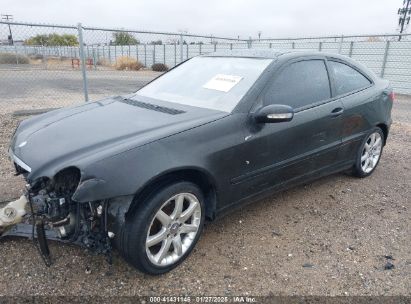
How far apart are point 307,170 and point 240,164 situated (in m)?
1.01

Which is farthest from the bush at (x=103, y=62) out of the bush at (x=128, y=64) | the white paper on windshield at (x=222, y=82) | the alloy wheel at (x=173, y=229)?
the alloy wheel at (x=173, y=229)

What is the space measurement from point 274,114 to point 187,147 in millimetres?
778

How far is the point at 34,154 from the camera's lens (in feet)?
8.23

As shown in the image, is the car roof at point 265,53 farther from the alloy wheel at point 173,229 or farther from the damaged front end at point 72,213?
the damaged front end at point 72,213

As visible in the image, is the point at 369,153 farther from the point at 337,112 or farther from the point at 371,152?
the point at 337,112

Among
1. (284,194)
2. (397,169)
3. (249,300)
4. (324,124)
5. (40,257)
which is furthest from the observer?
(397,169)

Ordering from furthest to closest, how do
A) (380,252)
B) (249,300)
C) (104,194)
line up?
(380,252)
(249,300)
(104,194)

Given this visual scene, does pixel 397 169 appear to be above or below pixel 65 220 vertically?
below

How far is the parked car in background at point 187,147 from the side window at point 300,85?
1cm

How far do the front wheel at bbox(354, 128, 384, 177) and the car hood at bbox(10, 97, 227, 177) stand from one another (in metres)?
2.26

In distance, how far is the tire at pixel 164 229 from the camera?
93.2 inches

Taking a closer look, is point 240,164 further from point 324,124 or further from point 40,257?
point 40,257

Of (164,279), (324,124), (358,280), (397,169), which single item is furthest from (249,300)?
(397,169)

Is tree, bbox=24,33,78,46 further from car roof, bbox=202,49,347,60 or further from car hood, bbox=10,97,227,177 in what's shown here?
car hood, bbox=10,97,227,177
